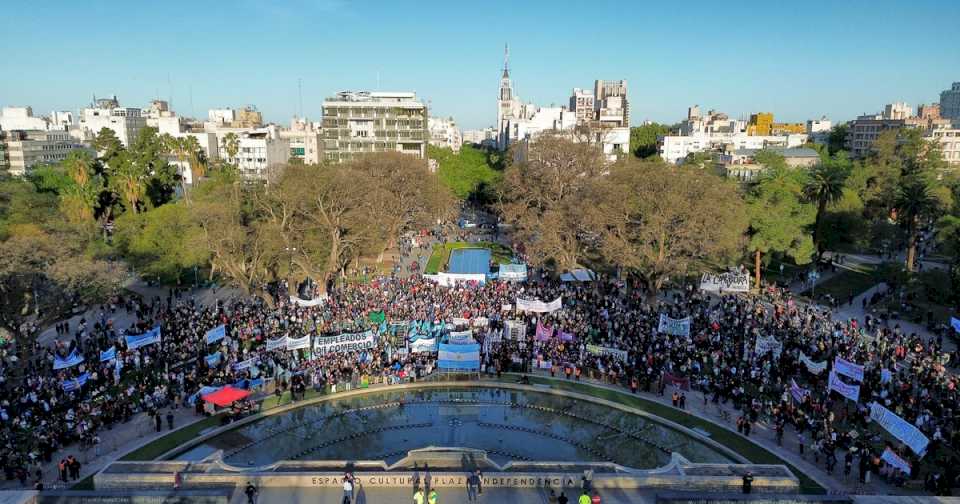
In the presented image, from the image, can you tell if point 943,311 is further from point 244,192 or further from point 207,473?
point 244,192

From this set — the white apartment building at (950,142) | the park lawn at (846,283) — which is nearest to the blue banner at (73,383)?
the park lawn at (846,283)

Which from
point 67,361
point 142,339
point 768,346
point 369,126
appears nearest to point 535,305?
point 768,346

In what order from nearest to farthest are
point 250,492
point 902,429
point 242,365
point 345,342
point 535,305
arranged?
point 250,492 → point 902,429 → point 242,365 → point 345,342 → point 535,305

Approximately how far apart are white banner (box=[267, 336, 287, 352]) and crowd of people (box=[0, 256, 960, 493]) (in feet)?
2.41

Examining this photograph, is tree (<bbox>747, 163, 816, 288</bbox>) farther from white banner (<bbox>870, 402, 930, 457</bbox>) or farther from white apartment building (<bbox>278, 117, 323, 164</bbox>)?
white apartment building (<bbox>278, 117, 323, 164</bbox>)

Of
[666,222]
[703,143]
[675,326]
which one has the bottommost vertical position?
[675,326]

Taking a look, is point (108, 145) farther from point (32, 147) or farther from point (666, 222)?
point (32, 147)

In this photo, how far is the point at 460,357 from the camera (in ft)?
103

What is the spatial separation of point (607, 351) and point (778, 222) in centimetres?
2339

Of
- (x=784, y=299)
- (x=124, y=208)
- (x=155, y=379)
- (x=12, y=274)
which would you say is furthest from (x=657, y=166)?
(x=124, y=208)

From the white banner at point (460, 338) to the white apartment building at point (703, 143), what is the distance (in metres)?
90.7

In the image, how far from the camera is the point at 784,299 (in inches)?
1805

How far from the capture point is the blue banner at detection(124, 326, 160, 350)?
31.6m

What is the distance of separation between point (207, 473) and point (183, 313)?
20698mm
